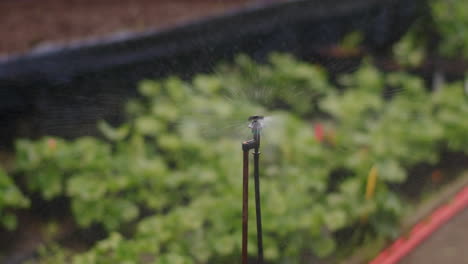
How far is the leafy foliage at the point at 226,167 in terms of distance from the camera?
1.46m

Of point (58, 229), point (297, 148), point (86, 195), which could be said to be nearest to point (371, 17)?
point (297, 148)

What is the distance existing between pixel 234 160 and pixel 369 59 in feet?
3.31

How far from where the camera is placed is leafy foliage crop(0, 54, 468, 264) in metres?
1.46

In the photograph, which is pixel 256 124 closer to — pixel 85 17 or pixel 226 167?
pixel 226 167

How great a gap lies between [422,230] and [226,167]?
2.64 ft

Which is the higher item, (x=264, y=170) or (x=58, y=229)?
(x=264, y=170)

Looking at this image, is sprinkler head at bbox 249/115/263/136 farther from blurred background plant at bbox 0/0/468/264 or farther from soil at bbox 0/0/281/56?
soil at bbox 0/0/281/56

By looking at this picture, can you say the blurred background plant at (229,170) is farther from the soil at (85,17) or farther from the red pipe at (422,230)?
the soil at (85,17)

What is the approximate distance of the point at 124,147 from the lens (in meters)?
1.81

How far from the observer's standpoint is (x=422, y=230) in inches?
69.9

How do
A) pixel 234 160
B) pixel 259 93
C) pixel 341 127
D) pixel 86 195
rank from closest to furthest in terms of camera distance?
pixel 259 93, pixel 86 195, pixel 234 160, pixel 341 127

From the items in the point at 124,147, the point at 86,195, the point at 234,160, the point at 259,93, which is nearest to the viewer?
the point at 259,93

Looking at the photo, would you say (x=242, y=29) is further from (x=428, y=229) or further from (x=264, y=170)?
(x=428, y=229)

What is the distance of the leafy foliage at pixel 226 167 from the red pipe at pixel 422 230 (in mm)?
62
